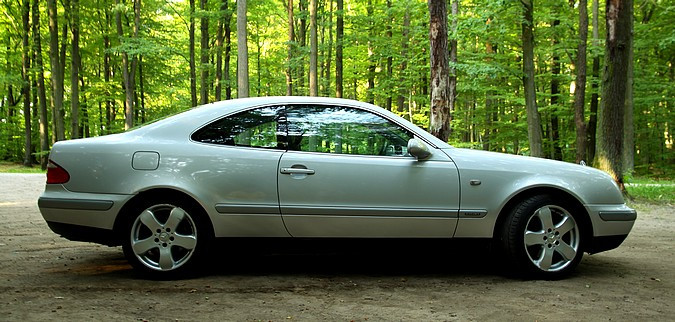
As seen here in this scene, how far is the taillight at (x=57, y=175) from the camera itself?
3982 mm

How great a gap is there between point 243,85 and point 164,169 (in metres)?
9.65

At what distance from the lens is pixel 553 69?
22719 mm

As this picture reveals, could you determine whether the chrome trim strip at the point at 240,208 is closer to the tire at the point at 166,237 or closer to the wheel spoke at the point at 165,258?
the tire at the point at 166,237

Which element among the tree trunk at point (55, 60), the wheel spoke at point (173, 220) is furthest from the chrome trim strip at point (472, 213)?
the tree trunk at point (55, 60)

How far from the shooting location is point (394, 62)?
76.6ft

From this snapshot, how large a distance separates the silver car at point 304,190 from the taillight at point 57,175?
0.02m

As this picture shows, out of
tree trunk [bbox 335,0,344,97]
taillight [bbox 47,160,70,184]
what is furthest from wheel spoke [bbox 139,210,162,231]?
tree trunk [bbox 335,0,344,97]

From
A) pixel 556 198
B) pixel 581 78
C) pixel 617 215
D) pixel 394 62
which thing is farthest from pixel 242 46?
pixel 581 78

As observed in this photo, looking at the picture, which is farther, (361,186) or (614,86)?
(614,86)

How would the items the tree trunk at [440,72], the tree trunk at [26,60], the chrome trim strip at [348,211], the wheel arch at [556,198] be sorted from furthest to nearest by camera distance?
the tree trunk at [26,60]
the tree trunk at [440,72]
the wheel arch at [556,198]
the chrome trim strip at [348,211]

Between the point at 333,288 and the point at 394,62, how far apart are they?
67.1 feet

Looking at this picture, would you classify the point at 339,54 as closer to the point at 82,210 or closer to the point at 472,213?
the point at 472,213

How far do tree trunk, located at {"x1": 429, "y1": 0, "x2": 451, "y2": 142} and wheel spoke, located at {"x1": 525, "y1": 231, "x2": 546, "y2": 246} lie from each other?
445 centimetres

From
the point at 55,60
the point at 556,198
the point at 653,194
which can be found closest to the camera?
the point at 556,198
